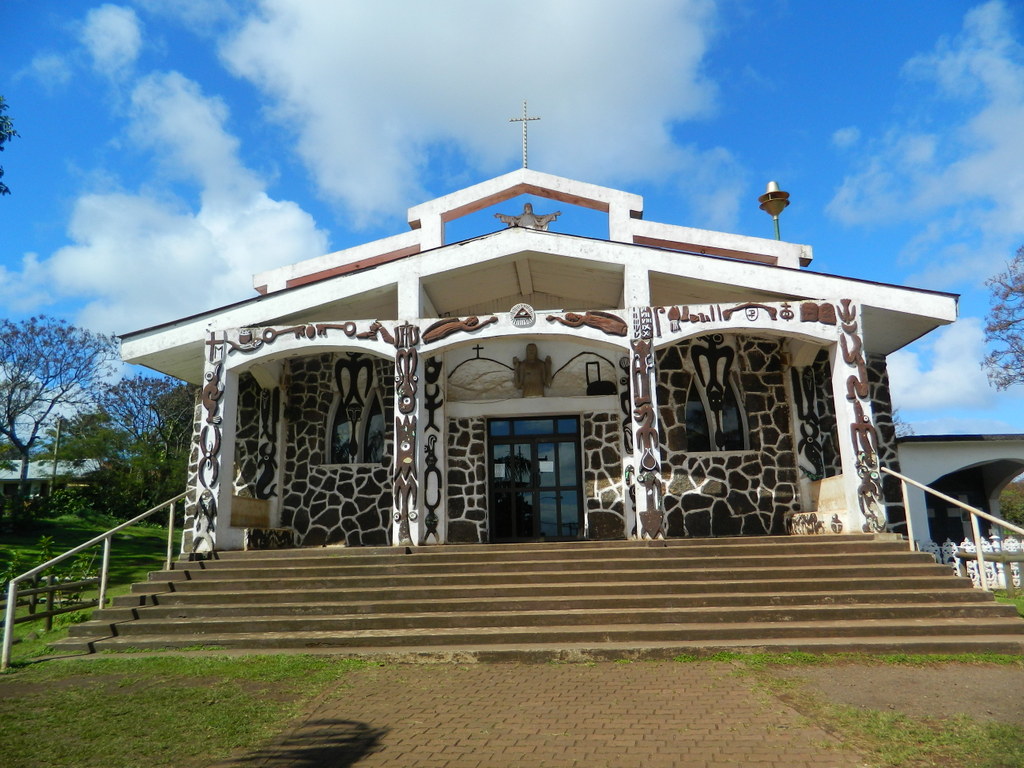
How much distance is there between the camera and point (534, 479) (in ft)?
43.8

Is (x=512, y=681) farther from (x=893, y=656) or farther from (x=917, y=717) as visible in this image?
(x=893, y=656)

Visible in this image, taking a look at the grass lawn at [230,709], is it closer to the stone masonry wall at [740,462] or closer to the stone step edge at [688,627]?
the stone step edge at [688,627]

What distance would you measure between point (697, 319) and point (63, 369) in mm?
30857

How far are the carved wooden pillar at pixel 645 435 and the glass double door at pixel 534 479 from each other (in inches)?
120

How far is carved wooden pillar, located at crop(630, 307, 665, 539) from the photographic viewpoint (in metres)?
9.93

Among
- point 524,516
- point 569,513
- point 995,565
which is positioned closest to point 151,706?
point 524,516

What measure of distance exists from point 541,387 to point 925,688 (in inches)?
324

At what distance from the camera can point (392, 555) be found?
955cm

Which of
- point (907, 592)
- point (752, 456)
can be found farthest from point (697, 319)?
point (907, 592)

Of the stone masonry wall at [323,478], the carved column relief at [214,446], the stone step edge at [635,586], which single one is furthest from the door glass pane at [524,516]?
the carved column relief at [214,446]

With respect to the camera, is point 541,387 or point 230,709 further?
point 541,387

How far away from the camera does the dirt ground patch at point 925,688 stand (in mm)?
5246

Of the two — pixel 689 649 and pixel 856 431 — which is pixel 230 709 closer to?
pixel 689 649

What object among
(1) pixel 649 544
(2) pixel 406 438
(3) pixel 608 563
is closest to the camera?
(3) pixel 608 563
